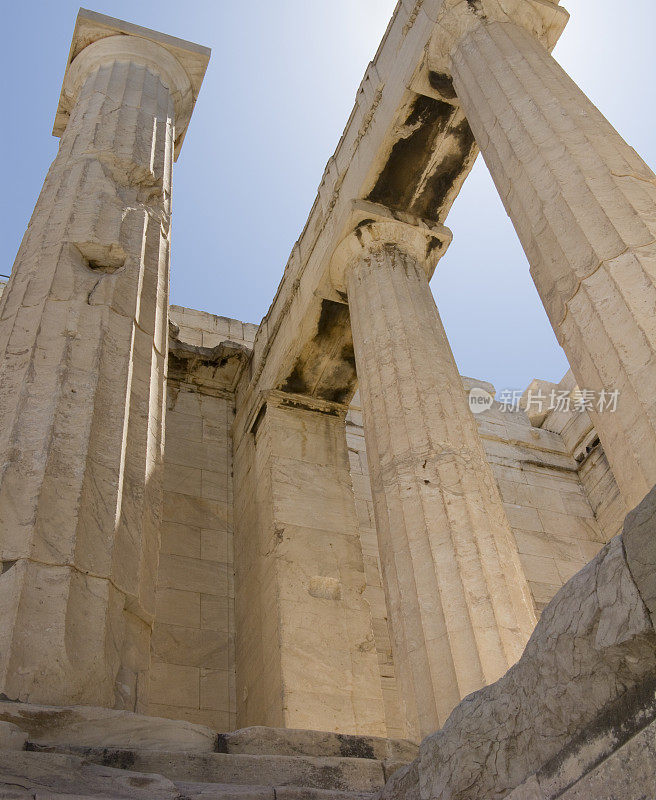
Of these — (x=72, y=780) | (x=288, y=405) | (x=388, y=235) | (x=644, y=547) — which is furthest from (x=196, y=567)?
(x=644, y=547)

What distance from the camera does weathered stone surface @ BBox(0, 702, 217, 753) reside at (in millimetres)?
4114

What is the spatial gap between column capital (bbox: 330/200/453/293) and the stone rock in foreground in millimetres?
8724

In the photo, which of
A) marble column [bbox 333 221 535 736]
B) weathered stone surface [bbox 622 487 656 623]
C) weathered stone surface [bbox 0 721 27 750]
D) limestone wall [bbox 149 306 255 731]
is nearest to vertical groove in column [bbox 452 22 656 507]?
marble column [bbox 333 221 535 736]

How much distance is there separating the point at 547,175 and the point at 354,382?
6.13 meters

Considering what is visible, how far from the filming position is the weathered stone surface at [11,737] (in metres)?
3.76

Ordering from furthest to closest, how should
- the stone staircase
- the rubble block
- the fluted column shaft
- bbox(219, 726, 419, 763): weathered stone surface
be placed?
Result: the fluted column shaft < bbox(219, 726, 419, 763): weathered stone surface < the stone staircase < the rubble block

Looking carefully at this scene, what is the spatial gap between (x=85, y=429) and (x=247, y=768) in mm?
3128

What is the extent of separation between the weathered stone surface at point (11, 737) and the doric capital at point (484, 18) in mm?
8732

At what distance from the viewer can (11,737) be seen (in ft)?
12.5

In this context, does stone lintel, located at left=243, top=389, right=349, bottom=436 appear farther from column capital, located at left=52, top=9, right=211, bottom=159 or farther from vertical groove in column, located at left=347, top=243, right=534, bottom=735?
column capital, located at left=52, top=9, right=211, bottom=159

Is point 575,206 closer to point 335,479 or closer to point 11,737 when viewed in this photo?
point 11,737

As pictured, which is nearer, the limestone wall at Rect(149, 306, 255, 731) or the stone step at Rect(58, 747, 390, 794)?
the stone step at Rect(58, 747, 390, 794)

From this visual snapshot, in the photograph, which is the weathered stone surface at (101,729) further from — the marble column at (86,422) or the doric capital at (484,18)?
the doric capital at (484,18)

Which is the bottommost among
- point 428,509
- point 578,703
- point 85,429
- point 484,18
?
point 578,703
